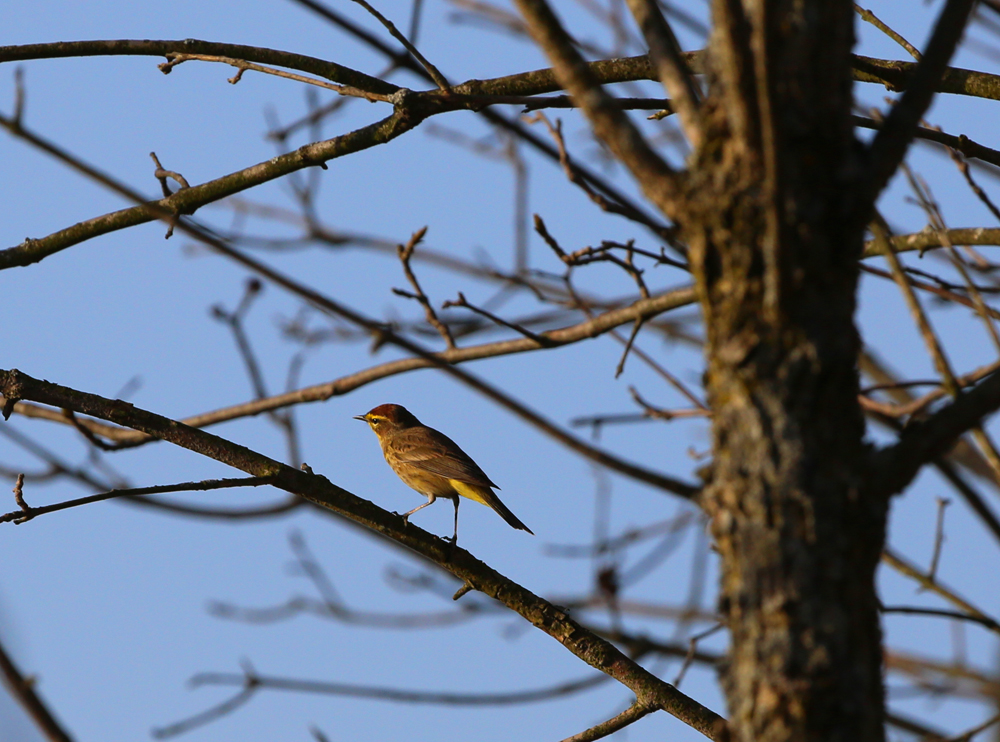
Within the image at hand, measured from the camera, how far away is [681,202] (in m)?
2.28

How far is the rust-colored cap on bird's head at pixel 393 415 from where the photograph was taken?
10555mm

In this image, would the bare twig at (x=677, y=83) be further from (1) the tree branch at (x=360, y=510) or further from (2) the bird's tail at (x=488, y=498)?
(2) the bird's tail at (x=488, y=498)

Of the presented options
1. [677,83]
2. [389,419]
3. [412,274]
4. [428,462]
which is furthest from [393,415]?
[677,83]

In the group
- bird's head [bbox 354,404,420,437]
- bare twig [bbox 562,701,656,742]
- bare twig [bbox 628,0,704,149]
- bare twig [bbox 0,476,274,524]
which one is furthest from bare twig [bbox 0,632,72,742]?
bird's head [bbox 354,404,420,437]

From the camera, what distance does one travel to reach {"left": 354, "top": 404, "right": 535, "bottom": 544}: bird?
8609 mm

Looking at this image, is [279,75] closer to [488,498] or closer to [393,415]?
[488,498]

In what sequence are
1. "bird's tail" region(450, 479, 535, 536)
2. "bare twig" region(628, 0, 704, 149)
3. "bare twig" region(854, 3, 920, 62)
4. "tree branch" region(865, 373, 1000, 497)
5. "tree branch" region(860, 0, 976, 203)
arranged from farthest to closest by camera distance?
1. "bird's tail" region(450, 479, 535, 536)
2. "bare twig" region(854, 3, 920, 62)
3. "bare twig" region(628, 0, 704, 149)
4. "tree branch" region(860, 0, 976, 203)
5. "tree branch" region(865, 373, 1000, 497)

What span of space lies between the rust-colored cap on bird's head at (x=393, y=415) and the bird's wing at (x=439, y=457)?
0.44 meters

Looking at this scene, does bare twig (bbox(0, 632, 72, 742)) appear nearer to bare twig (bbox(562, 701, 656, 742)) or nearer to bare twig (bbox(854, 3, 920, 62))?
bare twig (bbox(562, 701, 656, 742))

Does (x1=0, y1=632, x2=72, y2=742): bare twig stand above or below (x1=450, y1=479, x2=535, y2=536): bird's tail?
below

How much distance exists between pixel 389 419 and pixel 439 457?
160cm

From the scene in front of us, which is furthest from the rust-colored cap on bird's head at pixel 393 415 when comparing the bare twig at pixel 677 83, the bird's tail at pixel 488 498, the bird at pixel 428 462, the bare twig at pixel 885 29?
the bare twig at pixel 677 83

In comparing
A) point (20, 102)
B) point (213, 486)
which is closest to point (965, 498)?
point (213, 486)

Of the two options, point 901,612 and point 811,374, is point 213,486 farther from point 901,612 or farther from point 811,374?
point 901,612
